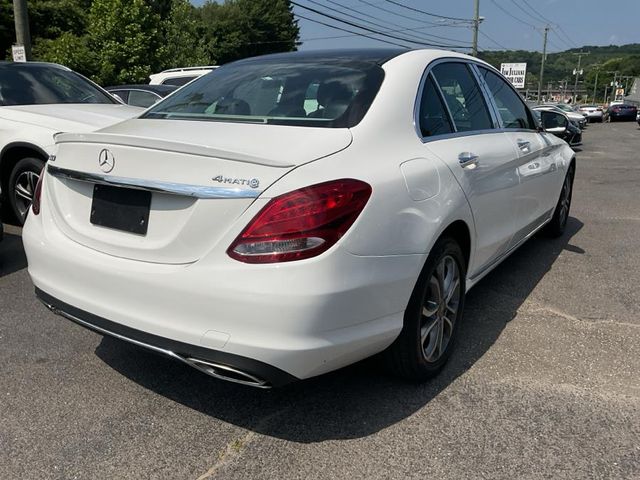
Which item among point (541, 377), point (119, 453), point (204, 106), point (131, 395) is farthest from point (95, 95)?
point (541, 377)

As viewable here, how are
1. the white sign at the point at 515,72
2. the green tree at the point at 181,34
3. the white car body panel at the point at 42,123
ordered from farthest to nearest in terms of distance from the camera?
the white sign at the point at 515,72 < the green tree at the point at 181,34 < the white car body panel at the point at 42,123

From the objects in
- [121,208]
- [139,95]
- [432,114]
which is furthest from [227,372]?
[139,95]

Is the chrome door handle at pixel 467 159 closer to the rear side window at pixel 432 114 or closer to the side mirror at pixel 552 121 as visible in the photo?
the rear side window at pixel 432 114

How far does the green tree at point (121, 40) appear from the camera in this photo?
20.3 metres

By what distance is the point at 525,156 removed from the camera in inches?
161

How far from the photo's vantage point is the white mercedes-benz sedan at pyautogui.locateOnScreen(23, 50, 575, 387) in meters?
2.14

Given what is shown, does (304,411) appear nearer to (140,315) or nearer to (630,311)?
(140,315)

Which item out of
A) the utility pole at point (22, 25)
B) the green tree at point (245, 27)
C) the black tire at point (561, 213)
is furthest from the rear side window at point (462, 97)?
the green tree at point (245, 27)

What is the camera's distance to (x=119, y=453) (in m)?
2.38

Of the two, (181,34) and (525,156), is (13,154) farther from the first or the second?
(181,34)

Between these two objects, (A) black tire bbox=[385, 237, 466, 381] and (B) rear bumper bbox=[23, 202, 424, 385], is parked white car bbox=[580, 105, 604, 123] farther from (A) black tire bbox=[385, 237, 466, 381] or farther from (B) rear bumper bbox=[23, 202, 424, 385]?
(B) rear bumper bbox=[23, 202, 424, 385]

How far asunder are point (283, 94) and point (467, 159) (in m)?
1.03

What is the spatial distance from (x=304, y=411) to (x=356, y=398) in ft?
0.88

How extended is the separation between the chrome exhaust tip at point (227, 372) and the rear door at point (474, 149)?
133 cm
